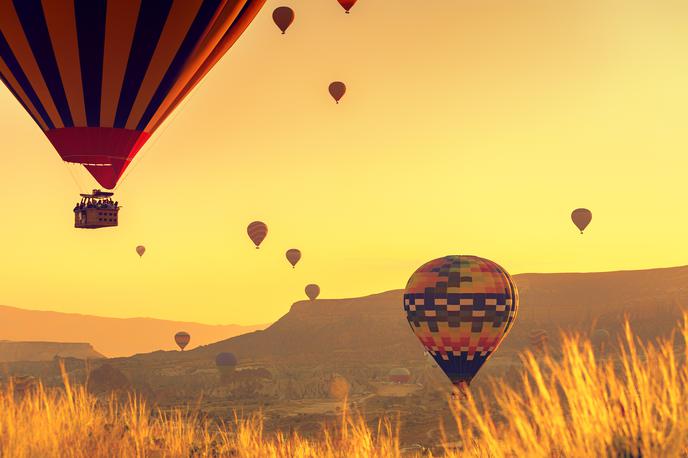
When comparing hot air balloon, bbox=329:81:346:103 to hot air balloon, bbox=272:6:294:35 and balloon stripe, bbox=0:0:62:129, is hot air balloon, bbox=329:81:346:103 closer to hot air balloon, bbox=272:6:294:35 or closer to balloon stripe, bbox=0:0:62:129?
hot air balloon, bbox=272:6:294:35

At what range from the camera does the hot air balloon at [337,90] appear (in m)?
47.2

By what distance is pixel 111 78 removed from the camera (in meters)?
22.3

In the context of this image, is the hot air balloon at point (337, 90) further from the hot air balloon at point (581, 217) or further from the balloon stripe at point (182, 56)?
the hot air balloon at point (581, 217)

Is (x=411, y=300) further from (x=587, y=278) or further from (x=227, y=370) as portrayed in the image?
(x=587, y=278)

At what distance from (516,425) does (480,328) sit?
1139 inches

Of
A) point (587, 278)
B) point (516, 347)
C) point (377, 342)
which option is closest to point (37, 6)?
point (516, 347)

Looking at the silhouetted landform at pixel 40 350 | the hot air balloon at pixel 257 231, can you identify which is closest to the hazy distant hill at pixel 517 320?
the hot air balloon at pixel 257 231

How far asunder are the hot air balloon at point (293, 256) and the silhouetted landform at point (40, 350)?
220 feet

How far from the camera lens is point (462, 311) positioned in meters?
35.7

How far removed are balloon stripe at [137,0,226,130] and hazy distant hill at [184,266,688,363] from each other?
74.6m

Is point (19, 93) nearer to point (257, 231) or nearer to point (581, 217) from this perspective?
point (257, 231)

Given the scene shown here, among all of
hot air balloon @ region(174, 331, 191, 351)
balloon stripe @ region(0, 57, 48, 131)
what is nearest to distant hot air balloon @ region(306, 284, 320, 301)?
hot air balloon @ region(174, 331, 191, 351)

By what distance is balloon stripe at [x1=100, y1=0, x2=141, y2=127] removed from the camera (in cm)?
2086

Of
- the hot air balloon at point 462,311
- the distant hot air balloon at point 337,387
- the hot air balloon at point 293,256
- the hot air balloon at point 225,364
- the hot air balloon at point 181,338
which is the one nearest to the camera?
the hot air balloon at point 462,311
